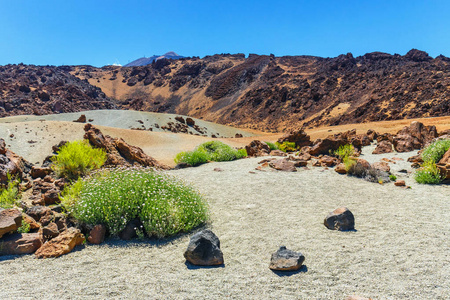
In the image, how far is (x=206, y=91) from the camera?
71688 millimetres

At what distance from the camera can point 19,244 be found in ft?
13.9

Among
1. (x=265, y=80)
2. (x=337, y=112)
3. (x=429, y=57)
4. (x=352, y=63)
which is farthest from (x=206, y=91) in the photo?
(x=429, y=57)

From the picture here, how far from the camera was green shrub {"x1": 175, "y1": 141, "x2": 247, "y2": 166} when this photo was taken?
11922mm

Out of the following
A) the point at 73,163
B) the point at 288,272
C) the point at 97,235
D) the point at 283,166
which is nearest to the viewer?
the point at 288,272

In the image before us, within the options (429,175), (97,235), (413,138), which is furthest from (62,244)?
(413,138)

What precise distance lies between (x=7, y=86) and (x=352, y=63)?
190ft

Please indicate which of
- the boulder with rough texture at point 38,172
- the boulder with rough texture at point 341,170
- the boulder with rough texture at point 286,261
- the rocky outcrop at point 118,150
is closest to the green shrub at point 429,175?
the boulder with rough texture at point 341,170

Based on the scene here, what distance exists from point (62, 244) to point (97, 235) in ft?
1.58

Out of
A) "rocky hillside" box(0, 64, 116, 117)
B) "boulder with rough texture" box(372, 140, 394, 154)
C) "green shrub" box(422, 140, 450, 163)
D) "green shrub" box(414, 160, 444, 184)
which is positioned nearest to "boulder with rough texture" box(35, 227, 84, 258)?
"green shrub" box(414, 160, 444, 184)

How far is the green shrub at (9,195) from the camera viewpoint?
5473mm

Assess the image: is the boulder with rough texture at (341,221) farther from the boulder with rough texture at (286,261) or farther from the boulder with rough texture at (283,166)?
the boulder with rough texture at (283,166)

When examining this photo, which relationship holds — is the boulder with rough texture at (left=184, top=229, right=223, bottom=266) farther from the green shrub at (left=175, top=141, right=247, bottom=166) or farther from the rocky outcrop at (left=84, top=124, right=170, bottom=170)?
the green shrub at (left=175, top=141, right=247, bottom=166)

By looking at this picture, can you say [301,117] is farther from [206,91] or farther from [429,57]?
[206,91]

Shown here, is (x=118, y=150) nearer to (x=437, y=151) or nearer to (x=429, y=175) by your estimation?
(x=429, y=175)
